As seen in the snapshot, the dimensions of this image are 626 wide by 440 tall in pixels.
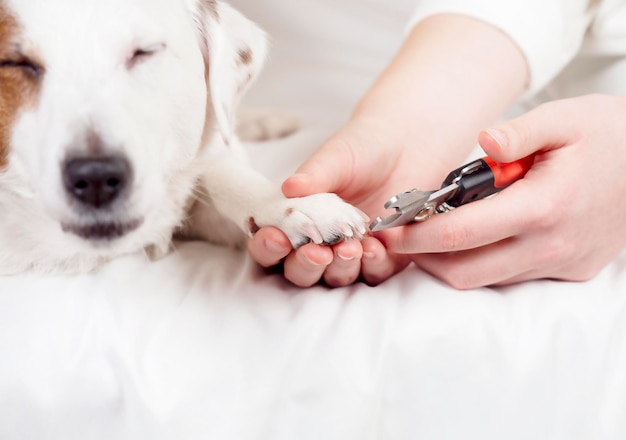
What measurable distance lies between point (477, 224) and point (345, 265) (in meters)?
0.15

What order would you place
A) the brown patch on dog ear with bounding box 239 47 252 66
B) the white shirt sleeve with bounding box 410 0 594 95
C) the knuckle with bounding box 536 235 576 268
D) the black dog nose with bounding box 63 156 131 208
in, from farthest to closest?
the white shirt sleeve with bounding box 410 0 594 95 → the brown patch on dog ear with bounding box 239 47 252 66 → the knuckle with bounding box 536 235 576 268 → the black dog nose with bounding box 63 156 131 208

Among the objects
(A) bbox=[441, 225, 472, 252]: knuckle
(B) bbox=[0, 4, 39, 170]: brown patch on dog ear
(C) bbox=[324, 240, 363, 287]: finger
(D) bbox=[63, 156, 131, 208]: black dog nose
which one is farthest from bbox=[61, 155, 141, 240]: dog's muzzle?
(A) bbox=[441, 225, 472, 252]: knuckle

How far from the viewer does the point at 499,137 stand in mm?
679

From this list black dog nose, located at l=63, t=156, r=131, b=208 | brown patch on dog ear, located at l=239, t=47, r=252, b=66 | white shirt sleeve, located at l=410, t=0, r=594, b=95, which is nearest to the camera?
black dog nose, located at l=63, t=156, r=131, b=208

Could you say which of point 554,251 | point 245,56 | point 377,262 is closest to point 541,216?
point 554,251

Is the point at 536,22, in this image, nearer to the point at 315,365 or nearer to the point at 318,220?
the point at 318,220

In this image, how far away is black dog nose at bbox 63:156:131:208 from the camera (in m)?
0.64

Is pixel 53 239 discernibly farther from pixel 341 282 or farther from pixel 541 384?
pixel 541 384

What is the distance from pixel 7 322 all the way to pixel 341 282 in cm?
36

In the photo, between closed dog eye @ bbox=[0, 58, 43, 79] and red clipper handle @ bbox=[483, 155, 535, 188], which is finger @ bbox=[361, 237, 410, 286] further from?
closed dog eye @ bbox=[0, 58, 43, 79]

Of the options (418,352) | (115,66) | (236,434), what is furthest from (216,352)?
(115,66)

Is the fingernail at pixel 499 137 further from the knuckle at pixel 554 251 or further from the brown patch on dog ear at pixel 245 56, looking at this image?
the brown patch on dog ear at pixel 245 56

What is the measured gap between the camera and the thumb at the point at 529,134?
68cm

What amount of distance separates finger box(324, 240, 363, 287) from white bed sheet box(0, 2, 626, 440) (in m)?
0.02
